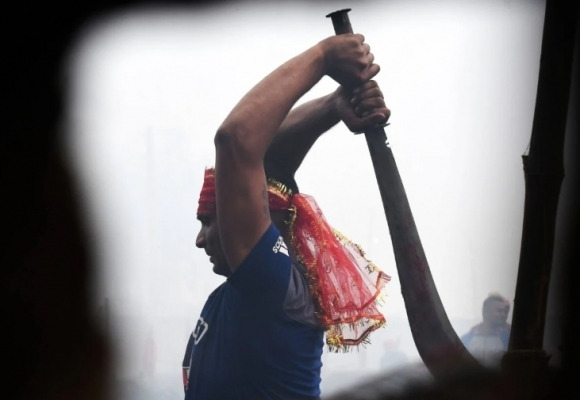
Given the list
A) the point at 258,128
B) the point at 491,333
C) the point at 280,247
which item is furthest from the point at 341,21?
the point at 491,333

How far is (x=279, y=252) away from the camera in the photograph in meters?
2.59

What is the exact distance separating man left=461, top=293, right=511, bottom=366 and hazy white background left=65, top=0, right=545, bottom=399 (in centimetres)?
3

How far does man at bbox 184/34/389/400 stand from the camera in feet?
8.45

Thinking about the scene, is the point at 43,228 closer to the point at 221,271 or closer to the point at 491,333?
the point at 221,271

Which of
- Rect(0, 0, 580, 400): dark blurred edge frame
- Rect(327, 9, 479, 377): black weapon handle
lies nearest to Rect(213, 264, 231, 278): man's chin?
Rect(0, 0, 580, 400): dark blurred edge frame

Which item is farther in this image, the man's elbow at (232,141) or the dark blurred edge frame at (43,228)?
the dark blurred edge frame at (43,228)

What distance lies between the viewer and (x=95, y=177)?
2711mm

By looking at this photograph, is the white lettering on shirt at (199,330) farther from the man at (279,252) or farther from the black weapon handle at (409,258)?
the black weapon handle at (409,258)

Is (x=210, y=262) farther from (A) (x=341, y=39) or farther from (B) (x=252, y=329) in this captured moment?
(A) (x=341, y=39)

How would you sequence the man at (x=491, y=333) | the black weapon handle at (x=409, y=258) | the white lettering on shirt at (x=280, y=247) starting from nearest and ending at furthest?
1. the man at (x=491, y=333)
2. the black weapon handle at (x=409, y=258)
3. the white lettering on shirt at (x=280, y=247)

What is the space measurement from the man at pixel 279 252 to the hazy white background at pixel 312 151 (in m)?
0.03

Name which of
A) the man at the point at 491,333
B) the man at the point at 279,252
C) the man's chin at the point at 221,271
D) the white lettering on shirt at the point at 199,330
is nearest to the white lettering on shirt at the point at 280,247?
the man at the point at 279,252

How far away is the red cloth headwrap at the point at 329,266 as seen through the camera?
8.56 feet

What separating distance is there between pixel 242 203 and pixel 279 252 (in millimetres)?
141
